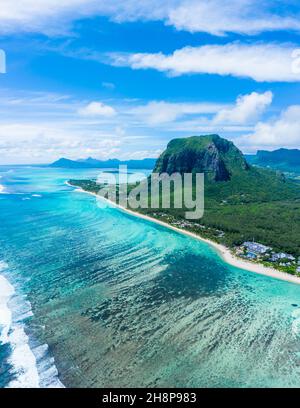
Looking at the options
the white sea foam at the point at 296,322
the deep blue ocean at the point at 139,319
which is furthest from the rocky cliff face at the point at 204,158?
the white sea foam at the point at 296,322

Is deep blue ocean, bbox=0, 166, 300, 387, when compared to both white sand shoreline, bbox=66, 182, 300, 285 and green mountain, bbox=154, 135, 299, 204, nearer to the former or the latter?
white sand shoreline, bbox=66, 182, 300, 285

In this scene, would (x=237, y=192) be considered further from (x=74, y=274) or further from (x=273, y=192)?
(x=74, y=274)

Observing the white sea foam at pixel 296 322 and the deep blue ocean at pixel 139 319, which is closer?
the deep blue ocean at pixel 139 319

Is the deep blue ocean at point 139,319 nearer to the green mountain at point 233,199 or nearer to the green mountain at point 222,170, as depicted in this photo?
the green mountain at point 233,199

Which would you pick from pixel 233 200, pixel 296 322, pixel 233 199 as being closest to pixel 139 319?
pixel 296 322

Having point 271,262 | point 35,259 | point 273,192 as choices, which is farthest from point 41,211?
point 273,192
